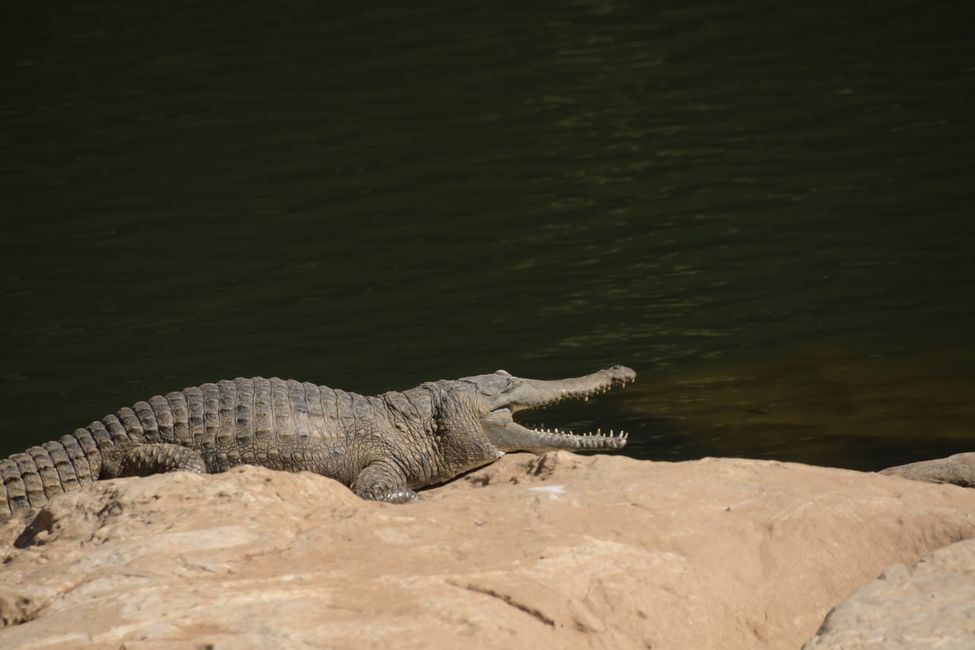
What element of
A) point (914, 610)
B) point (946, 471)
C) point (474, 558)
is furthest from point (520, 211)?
point (914, 610)

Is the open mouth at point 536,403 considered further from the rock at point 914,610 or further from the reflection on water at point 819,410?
the rock at point 914,610

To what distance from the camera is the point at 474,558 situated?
435 centimetres

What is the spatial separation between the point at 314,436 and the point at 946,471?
333cm

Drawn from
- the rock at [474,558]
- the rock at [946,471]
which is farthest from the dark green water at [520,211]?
the rock at [474,558]

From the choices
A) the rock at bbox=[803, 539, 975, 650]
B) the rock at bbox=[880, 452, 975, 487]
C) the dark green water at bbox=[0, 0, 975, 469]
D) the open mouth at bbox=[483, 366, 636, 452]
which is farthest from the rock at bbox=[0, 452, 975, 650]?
the dark green water at bbox=[0, 0, 975, 469]

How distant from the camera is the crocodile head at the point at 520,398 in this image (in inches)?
287

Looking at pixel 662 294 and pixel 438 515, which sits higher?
pixel 438 515

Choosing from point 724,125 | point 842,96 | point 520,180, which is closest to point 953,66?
point 842,96

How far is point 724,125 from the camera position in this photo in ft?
43.3

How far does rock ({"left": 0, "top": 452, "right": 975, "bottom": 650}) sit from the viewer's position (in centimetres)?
392

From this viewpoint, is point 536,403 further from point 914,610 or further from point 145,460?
point 914,610

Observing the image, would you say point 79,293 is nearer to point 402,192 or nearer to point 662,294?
point 402,192

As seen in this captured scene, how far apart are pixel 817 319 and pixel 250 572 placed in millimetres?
6612

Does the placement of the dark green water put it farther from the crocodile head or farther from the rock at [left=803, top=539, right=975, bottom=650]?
the rock at [left=803, top=539, right=975, bottom=650]
